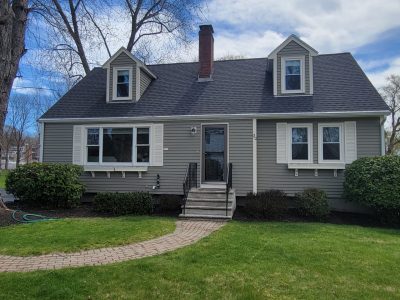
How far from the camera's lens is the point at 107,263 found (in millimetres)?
5758

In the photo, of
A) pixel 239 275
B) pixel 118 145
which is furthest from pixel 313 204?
pixel 118 145

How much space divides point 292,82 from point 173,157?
495 centimetres

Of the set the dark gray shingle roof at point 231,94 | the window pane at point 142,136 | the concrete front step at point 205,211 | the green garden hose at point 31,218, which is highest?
the dark gray shingle roof at point 231,94

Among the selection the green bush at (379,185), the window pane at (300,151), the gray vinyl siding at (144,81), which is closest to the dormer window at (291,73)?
the window pane at (300,151)

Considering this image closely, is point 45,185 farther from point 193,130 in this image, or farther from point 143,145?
point 193,130

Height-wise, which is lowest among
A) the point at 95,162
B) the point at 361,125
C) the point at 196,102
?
the point at 95,162

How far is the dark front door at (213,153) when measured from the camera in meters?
12.4

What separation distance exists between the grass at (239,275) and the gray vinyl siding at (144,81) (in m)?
8.35

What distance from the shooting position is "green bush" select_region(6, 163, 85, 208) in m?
11.4

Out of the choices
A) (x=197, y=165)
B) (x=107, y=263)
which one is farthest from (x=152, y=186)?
(x=107, y=263)

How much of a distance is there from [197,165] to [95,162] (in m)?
3.75

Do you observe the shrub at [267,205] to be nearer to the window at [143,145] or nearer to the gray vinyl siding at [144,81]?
the window at [143,145]

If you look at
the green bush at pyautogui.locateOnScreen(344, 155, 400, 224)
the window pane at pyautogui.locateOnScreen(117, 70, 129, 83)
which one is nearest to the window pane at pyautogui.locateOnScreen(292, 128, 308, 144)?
the green bush at pyautogui.locateOnScreen(344, 155, 400, 224)

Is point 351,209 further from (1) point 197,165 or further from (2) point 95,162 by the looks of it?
(2) point 95,162
